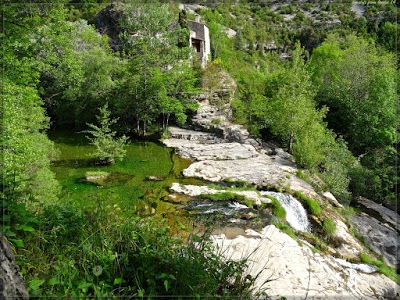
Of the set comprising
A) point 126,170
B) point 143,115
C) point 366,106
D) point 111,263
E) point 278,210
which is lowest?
point 278,210

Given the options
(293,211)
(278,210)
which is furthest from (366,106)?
(278,210)

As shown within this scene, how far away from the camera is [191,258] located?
10.5 feet

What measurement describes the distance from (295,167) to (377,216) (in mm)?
4109

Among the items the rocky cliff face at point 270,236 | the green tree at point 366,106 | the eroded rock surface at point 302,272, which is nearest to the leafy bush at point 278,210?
the rocky cliff face at point 270,236

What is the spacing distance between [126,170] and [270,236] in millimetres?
8037

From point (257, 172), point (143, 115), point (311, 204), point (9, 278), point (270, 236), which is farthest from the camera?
point (143, 115)

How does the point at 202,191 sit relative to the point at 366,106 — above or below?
below

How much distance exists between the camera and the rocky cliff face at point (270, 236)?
6188mm

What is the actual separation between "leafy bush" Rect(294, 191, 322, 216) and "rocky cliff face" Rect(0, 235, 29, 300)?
34.5 ft

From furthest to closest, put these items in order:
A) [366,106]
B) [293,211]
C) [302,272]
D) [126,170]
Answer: [366,106] < [126,170] < [293,211] < [302,272]

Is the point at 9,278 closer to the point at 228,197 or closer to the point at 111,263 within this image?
the point at 111,263

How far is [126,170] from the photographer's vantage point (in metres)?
14.3

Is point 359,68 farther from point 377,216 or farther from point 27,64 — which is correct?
point 27,64

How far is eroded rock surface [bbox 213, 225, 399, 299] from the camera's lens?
19.5ft
